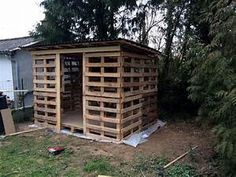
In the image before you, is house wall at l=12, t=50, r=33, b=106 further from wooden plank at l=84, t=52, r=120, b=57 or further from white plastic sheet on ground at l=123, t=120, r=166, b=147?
white plastic sheet on ground at l=123, t=120, r=166, b=147

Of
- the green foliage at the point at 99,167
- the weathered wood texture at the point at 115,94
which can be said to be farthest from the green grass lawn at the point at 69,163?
the weathered wood texture at the point at 115,94

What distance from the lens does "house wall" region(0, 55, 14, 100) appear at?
40.3 ft

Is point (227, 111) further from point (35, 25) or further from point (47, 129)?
point (35, 25)

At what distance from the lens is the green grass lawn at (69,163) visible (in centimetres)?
499

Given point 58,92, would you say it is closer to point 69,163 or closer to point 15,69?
point 69,163

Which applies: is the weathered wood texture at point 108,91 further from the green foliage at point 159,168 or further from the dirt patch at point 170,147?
the green foliage at point 159,168

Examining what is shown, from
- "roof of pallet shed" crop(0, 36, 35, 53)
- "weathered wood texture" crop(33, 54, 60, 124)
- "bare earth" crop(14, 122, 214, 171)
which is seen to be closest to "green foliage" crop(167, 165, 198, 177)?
"bare earth" crop(14, 122, 214, 171)

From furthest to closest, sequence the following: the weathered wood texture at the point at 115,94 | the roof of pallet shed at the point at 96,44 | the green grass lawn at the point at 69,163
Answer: the weathered wood texture at the point at 115,94
the roof of pallet shed at the point at 96,44
the green grass lawn at the point at 69,163

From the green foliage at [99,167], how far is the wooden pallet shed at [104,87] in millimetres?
1372

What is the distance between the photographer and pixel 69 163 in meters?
5.48

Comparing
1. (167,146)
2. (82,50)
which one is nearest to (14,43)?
(82,50)

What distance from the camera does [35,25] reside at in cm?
1018

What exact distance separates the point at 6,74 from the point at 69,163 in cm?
837

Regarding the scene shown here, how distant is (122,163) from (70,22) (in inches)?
246
